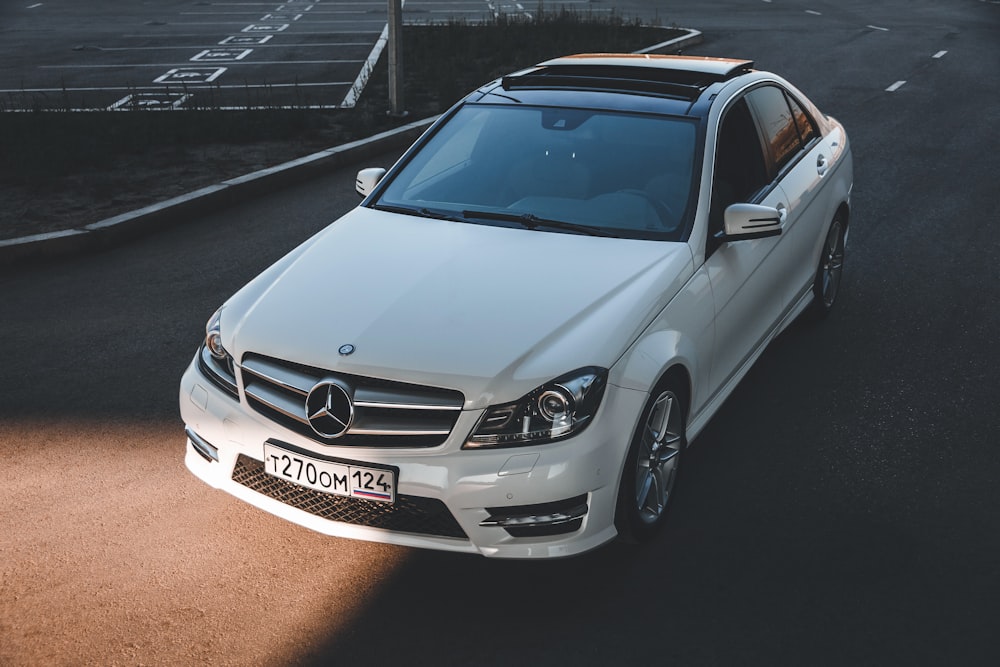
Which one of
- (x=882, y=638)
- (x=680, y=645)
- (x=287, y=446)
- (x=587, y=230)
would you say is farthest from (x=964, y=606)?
(x=287, y=446)

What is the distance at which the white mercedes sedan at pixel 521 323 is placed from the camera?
3793mm

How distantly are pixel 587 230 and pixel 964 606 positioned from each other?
2164 mm

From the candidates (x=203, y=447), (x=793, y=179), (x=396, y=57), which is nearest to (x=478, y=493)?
(x=203, y=447)

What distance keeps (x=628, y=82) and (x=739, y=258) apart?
122 centimetres

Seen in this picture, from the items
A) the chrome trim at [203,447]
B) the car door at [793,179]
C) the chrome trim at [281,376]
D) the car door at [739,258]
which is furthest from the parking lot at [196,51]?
the chrome trim at [281,376]

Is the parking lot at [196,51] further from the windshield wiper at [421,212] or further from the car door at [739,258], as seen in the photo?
the car door at [739,258]

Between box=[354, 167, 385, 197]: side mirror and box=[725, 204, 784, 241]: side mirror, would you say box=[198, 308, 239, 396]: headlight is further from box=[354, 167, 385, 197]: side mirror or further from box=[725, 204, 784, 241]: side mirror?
box=[725, 204, 784, 241]: side mirror

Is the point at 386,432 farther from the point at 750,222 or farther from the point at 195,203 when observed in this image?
the point at 195,203

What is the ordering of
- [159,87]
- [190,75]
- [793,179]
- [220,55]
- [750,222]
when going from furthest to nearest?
1. [220,55]
2. [190,75]
3. [159,87]
4. [793,179]
5. [750,222]

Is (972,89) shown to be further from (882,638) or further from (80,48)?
(80,48)

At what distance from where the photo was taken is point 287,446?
3.96m

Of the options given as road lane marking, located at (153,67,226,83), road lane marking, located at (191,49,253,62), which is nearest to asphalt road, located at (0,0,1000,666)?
road lane marking, located at (153,67,226,83)

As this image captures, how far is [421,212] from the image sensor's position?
5188mm

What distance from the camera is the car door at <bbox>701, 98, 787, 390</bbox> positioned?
4801 millimetres
